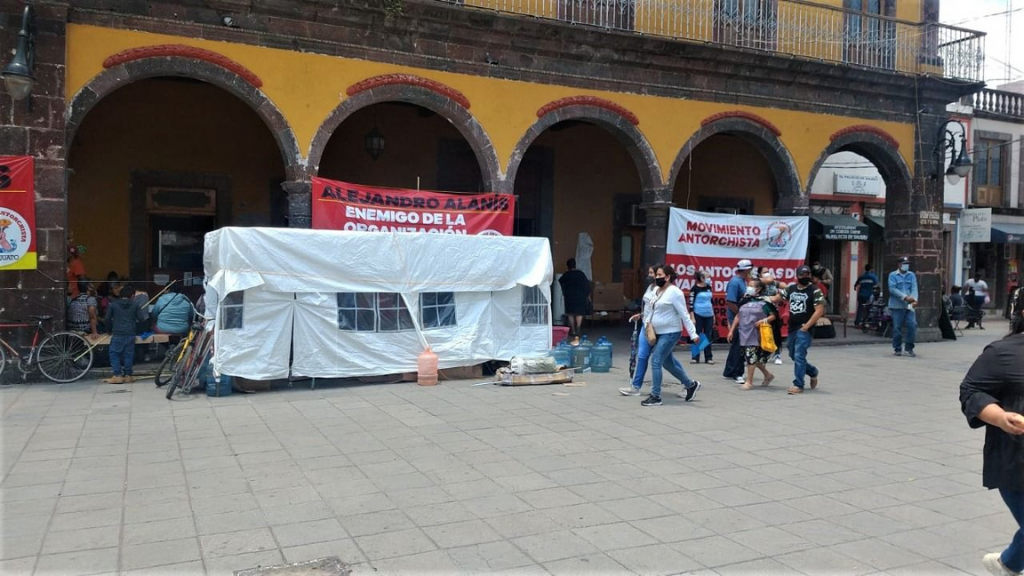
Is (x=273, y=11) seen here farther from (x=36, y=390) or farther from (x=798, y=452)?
(x=798, y=452)

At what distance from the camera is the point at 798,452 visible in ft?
22.6

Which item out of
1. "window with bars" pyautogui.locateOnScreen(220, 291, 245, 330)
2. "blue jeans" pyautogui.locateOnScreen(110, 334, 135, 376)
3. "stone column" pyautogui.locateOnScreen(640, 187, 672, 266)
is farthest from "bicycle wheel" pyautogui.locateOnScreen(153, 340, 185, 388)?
Answer: "stone column" pyautogui.locateOnScreen(640, 187, 672, 266)

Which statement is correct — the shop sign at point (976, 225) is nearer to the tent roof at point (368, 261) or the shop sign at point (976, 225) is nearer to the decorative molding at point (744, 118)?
the decorative molding at point (744, 118)

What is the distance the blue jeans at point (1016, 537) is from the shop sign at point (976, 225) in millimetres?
23101

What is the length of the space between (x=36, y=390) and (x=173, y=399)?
6.45ft

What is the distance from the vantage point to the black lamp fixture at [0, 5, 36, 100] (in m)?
9.05

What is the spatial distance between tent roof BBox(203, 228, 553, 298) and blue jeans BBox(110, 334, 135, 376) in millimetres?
1474

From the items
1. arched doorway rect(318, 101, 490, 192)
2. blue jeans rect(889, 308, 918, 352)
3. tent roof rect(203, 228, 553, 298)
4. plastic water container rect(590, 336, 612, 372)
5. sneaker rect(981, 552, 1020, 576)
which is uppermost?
arched doorway rect(318, 101, 490, 192)

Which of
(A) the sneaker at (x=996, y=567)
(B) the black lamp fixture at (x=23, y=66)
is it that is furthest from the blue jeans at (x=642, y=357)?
(B) the black lamp fixture at (x=23, y=66)

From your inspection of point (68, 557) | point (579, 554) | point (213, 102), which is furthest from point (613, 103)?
point (68, 557)

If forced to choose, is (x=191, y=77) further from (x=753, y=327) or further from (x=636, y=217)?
(x=636, y=217)

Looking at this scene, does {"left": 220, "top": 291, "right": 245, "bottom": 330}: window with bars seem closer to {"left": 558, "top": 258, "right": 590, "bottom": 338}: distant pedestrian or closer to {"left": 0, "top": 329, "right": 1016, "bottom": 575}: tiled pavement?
{"left": 0, "top": 329, "right": 1016, "bottom": 575}: tiled pavement

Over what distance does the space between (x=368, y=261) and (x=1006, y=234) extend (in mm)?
22515

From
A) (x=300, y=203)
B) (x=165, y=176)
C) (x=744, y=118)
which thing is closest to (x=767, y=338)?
(x=744, y=118)
